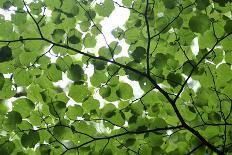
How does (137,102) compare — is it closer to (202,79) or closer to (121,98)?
(121,98)

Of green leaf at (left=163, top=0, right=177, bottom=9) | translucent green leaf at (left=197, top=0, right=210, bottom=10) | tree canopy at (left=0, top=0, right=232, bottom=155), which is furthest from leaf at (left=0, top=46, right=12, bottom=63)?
translucent green leaf at (left=197, top=0, right=210, bottom=10)

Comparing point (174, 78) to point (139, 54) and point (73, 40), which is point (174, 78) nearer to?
point (139, 54)

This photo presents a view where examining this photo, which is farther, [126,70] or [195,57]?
[195,57]

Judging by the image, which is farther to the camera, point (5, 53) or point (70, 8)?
point (70, 8)

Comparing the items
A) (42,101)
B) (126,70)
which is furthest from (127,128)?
(42,101)

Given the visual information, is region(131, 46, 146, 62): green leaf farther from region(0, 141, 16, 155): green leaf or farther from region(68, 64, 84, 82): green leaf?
region(0, 141, 16, 155): green leaf

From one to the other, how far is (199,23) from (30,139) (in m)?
1.01

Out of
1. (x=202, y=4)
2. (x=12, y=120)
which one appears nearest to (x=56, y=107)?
(x=12, y=120)

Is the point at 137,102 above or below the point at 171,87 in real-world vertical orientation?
below

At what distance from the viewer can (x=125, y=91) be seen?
1869 millimetres

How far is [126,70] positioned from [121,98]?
151 millimetres

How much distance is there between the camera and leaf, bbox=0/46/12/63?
1.73m

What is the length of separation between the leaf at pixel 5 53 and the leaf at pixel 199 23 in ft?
2.96

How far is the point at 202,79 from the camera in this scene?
75.7 inches
